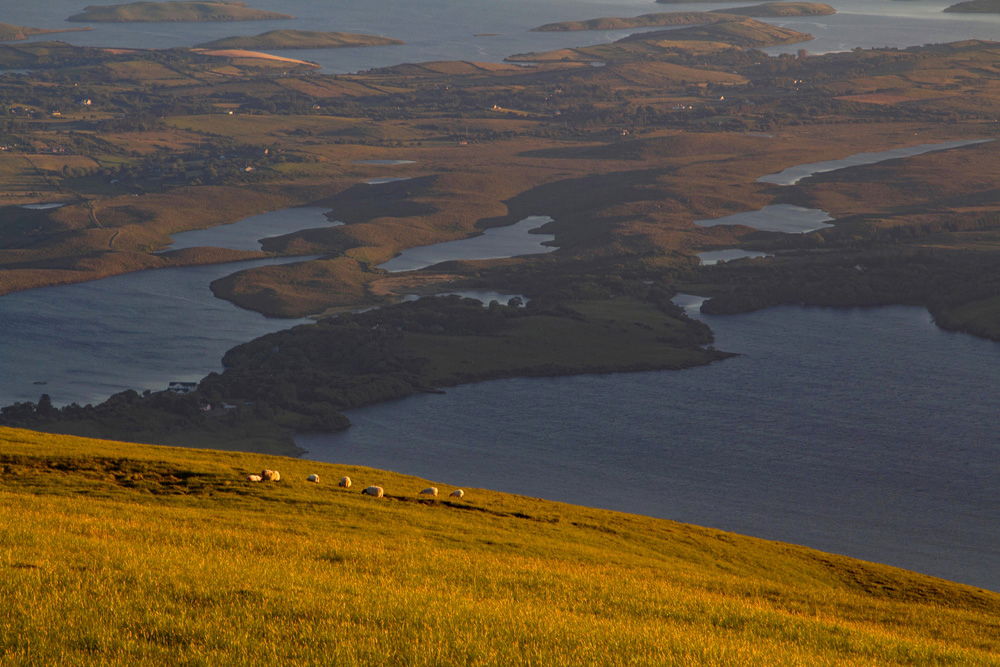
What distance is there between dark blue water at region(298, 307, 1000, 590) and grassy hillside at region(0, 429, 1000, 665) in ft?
166

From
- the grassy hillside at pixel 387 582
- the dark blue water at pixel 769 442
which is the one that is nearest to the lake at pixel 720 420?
the dark blue water at pixel 769 442

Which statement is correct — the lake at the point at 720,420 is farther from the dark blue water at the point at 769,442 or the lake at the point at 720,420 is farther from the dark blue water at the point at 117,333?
the dark blue water at the point at 117,333

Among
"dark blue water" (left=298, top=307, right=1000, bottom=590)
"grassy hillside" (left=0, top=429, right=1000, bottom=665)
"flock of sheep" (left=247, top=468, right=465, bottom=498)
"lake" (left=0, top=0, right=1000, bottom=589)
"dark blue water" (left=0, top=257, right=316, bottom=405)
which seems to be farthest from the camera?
"dark blue water" (left=0, top=257, right=316, bottom=405)

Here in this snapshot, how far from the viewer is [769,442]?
127000 millimetres

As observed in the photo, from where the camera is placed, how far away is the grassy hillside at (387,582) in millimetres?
21000

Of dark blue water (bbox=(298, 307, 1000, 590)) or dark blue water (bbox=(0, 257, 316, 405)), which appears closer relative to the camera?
dark blue water (bbox=(298, 307, 1000, 590))

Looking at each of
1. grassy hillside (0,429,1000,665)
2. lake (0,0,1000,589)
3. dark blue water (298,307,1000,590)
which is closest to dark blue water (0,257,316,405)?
lake (0,0,1000,589)

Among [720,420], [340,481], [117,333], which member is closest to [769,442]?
[720,420]

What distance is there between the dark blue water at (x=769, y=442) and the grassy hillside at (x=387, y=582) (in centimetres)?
5047

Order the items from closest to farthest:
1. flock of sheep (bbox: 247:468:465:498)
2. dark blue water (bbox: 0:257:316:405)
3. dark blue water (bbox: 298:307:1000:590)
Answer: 1. flock of sheep (bbox: 247:468:465:498)
2. dark blue water (bbox: 298:307:1000:590)
3. dark blue water (bbox: 0:257:316:405)

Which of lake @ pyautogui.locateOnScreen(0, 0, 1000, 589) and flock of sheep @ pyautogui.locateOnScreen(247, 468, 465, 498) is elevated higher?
flock of sheep @ pyautogui.locateOnScreen(247, 468, 465, 498)

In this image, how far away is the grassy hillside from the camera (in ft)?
68.9

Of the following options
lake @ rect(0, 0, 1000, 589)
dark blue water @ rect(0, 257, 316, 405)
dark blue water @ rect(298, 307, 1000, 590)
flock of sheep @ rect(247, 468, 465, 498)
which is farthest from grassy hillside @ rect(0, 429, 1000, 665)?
dark blue water @ rect(0, 257, 316, 405)

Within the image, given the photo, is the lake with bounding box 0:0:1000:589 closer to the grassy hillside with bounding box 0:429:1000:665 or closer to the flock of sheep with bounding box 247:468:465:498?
the grassy hillside with bounding box 0:429:1000:665
